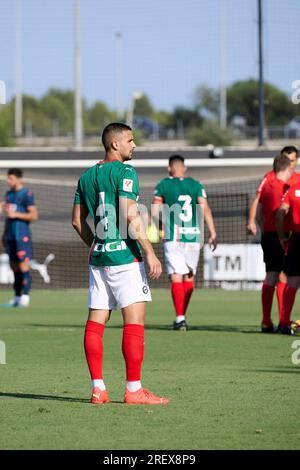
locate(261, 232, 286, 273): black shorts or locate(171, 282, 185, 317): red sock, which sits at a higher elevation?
locate(261, 232, 286, 273): black shorts

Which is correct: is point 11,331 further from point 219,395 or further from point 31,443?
point 31,443

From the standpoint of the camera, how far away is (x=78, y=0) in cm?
4531

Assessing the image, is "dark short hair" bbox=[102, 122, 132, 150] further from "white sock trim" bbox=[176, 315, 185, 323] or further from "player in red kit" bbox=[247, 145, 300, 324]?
"white sock trim" bbox=[176, 315, 185, 323]

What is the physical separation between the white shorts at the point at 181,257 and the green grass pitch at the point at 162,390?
81cm

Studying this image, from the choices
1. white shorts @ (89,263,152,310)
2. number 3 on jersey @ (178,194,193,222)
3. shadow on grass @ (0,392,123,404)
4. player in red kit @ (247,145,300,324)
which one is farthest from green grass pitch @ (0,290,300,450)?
number 3 on jersey @ (178,194,193,222)

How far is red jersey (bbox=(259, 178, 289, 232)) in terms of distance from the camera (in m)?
15.1

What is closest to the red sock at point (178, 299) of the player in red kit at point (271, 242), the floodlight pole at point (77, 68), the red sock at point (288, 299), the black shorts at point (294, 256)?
the player in red kit at point (271, 242)

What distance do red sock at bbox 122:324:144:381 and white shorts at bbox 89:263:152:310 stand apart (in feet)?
0.65

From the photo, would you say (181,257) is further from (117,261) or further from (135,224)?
(135,224)

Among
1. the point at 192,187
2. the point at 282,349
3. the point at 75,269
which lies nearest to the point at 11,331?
the point at 192,187

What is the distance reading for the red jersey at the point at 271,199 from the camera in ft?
49.4

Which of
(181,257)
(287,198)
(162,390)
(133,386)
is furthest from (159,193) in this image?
(133,386)

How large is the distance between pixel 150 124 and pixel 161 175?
52911 millimetres

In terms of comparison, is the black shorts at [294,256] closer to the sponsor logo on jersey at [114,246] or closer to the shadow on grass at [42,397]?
the shadow on grass at [42,397]
